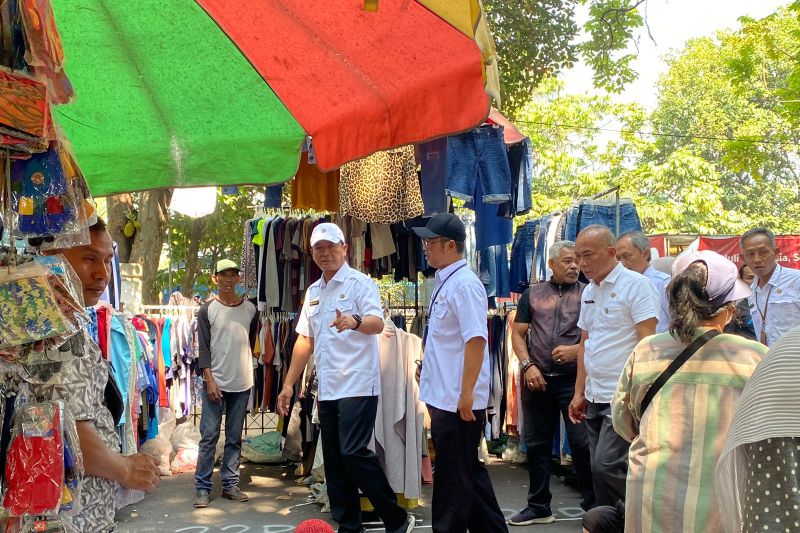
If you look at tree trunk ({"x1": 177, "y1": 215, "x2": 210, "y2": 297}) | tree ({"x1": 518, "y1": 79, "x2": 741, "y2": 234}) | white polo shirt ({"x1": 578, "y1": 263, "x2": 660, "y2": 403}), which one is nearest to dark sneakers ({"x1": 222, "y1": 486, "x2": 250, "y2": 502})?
white polo shirt ({"x1": 578, "y1": 263, "x2": 660, "y2": 403})

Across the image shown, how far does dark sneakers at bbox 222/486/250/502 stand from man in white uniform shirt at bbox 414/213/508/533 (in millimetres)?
3087

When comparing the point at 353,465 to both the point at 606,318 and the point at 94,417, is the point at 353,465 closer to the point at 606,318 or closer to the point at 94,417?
the point at 606,318

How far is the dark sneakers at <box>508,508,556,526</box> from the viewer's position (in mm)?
6422

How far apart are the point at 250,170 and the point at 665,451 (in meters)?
2.24

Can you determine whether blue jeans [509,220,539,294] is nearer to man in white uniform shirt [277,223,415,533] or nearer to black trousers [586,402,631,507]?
man in white uniform shirt [277,223,415,533]

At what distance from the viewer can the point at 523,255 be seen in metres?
9.37

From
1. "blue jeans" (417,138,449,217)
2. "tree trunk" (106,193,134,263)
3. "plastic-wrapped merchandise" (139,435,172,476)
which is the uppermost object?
"tree trunk" (106,193,134,263)

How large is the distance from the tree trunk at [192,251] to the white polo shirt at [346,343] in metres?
12.8

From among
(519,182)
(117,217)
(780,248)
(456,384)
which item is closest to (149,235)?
(117,217)

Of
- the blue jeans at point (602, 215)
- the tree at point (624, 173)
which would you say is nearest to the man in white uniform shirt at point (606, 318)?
the blue jeans at point (602, 215)

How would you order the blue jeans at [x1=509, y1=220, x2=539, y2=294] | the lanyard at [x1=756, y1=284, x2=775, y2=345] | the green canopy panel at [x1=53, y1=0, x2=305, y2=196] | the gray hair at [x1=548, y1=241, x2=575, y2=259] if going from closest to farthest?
the green canopy panel at [x1=53, y1=0, x2=305, y2=196]
the gray hair at [x1=548, y1=241, x2=575, y2=259]
the lanyard at [x1=756, y1=284, x2=775, y2=345]
the blue jeans at [x1=509, y1=220, x2=539, y2=294]

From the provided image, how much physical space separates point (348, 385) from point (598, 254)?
2.00 m

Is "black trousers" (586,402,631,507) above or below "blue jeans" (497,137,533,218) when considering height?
below

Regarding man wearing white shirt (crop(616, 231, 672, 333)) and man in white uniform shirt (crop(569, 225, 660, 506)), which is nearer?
man in white uniform shirt (crop(569, 225, 660, 506))
